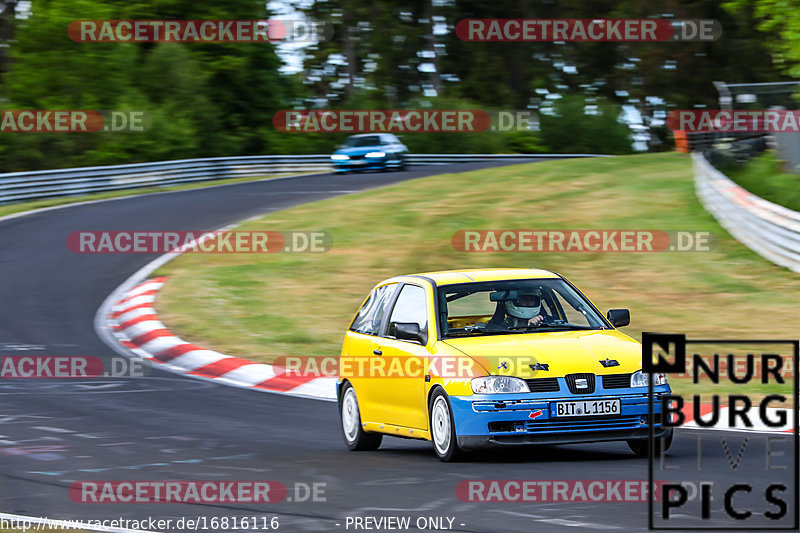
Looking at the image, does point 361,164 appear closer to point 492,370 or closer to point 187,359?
point 187,359

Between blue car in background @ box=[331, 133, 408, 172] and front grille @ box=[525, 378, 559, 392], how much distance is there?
3241cm

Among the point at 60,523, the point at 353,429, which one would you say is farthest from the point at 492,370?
the point at 60,523

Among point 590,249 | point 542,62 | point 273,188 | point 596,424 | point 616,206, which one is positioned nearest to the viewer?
point 596,424

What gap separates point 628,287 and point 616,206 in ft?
21.9

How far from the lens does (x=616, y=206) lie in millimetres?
24781

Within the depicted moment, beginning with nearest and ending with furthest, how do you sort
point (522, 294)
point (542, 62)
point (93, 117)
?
point (522, 294)
point (93, 117)
point (542, 62)

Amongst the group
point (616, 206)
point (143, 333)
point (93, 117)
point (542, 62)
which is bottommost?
point (143, 333)

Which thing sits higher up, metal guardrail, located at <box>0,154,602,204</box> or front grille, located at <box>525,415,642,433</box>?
metal guardrail, located at <box>0,154,602,204</box>

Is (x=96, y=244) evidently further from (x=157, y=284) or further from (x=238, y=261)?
(x=157, y=284)

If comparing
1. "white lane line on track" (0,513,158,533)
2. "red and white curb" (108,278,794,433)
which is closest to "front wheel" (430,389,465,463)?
A: "red and white curb" (108,278,794,433)

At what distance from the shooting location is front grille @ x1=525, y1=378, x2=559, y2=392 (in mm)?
8352

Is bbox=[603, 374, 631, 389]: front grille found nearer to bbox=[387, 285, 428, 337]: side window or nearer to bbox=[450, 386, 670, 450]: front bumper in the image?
bbox=[450, 386, 670, 450]: front bumper

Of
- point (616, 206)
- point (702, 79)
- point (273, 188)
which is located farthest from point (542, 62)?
point (616, 206)

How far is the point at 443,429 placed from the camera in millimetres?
8633
